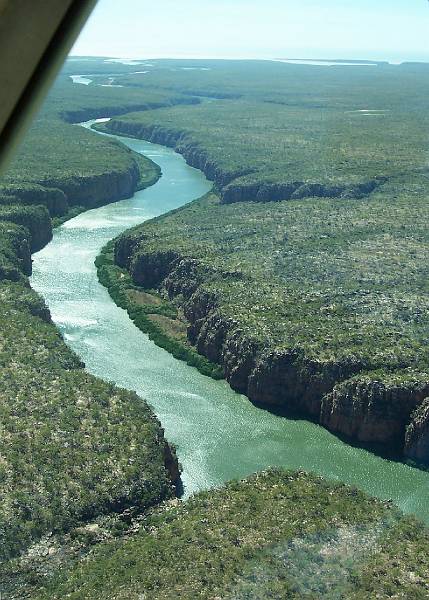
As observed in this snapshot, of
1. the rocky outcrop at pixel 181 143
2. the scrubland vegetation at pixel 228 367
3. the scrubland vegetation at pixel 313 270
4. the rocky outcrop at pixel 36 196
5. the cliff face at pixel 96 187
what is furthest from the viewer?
the rocky outcrop at pixel 181 143

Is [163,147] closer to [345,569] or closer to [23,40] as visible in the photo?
[345,569]

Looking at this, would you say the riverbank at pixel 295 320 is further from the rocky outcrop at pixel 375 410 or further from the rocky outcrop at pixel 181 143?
the rocky outcrop at pixel 181 143

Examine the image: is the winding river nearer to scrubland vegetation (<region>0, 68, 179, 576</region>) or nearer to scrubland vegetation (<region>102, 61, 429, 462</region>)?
scrubland vegetation (<region>102, 61, 429, 462</region>)

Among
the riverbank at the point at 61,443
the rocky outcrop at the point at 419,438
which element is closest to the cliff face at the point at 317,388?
the rocky outcrop at the point at 419,438

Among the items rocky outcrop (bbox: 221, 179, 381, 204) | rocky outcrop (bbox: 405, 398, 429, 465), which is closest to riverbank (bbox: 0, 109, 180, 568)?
rocky outcrop (bbox: 405, 398, 429, 465)

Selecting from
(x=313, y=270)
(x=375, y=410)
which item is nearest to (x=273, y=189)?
(x=313, y=270)

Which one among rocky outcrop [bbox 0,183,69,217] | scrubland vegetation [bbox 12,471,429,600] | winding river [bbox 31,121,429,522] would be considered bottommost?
winding river [bbox 31,121,429,522]

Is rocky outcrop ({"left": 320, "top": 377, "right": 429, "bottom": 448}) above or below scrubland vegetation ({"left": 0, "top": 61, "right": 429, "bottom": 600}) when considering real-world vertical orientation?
below

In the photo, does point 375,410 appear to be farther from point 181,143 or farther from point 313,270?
point 181,143
